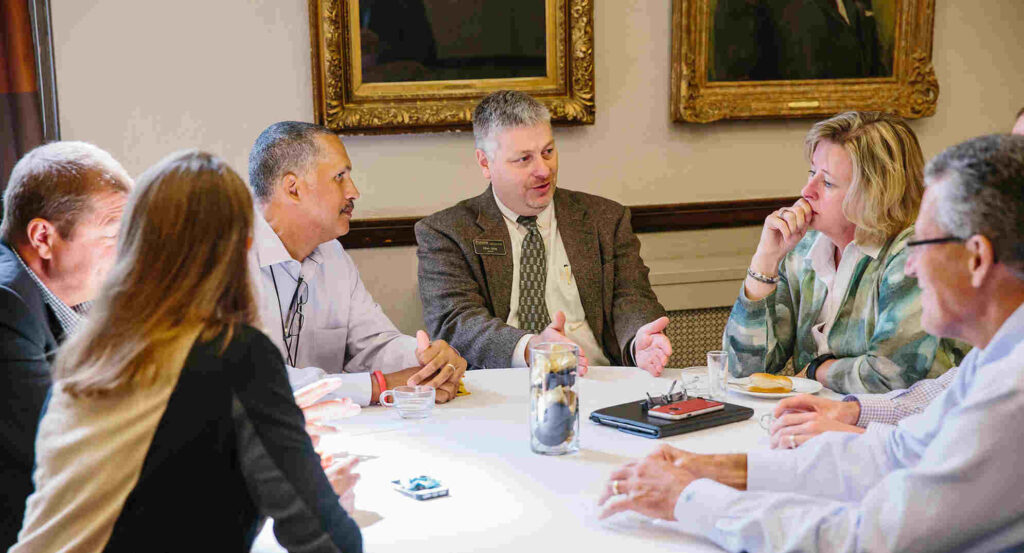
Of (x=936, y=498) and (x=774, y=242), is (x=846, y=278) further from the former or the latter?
(x=936, y=498)

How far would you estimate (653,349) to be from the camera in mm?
2740

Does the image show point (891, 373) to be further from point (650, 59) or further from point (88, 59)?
point (88, 59)

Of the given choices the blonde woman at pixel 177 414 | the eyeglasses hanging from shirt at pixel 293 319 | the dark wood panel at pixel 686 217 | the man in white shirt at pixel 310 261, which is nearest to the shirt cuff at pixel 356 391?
the man in white shirt at pixel 310 261

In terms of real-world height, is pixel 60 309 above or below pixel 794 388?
above

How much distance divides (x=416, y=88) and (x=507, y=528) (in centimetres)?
252

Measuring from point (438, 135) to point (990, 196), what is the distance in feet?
9.03

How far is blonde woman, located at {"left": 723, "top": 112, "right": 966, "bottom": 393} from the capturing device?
2465mm

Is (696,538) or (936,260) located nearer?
(936,260)

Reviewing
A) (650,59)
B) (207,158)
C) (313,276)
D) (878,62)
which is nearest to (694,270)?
(650,59)

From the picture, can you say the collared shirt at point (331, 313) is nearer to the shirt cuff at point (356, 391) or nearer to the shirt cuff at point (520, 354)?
the shirt cuff at point (520, 354)

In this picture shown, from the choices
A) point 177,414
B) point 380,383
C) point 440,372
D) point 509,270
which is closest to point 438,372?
point 440,372

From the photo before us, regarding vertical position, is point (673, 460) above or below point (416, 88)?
below

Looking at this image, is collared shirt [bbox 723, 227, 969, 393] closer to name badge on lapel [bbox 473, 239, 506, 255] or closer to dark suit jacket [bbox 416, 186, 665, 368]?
dark suit jacket [bbox 416, 186, 665, 368]

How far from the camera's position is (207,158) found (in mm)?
1402
